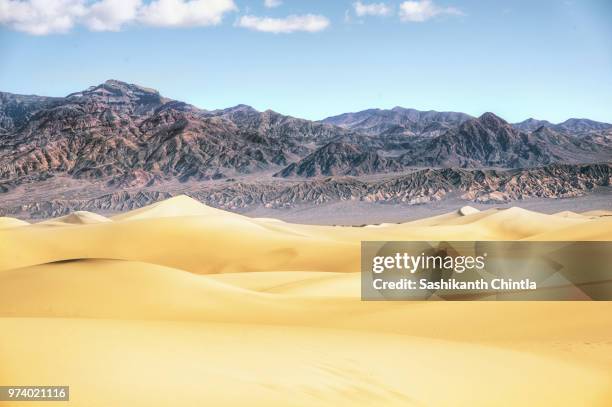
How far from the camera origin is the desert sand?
9.63 metres

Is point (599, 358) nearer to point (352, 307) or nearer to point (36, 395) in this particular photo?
point (352, 307)

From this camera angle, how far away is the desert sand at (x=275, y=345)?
9.63 meters

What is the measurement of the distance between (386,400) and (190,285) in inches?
507

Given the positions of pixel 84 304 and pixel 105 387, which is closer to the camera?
pixel 105 387

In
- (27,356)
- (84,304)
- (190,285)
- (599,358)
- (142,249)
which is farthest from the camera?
(142,249)

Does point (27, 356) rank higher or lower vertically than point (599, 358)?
higher

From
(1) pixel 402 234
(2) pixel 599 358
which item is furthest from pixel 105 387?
(1) pixel 402 234

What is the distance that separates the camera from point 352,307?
20.4 m

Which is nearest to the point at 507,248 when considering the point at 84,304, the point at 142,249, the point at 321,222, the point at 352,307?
the point at 142,249

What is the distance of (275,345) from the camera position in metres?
12.8

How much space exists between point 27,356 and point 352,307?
11.7m

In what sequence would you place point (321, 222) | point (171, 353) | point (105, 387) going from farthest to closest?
point (321, 222), point (171, 353), point (105, 387)

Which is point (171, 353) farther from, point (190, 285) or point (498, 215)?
point (498, 215)

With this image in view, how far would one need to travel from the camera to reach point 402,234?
268 ft
